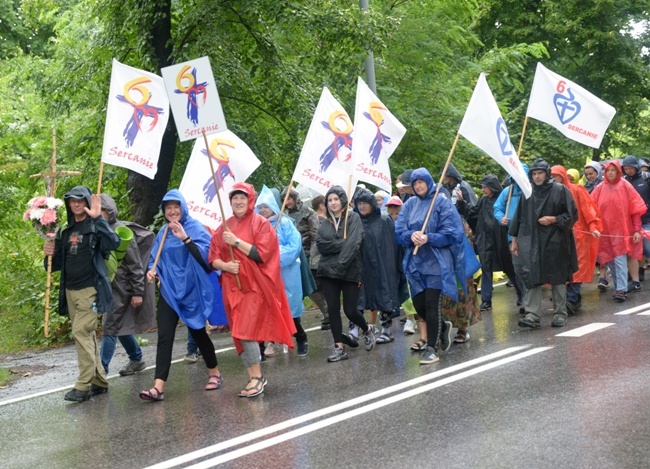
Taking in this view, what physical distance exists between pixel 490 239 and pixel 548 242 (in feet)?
7.36

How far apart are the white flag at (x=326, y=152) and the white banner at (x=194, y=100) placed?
223 centimetres

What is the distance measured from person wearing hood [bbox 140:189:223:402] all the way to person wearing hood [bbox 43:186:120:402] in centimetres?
44

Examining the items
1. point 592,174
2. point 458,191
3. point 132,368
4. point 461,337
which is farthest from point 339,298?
point 592,174

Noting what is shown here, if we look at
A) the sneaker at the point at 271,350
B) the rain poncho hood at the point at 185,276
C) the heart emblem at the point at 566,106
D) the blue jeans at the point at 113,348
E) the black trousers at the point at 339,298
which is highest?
the heart emblem at the point at 566,106

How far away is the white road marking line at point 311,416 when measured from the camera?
6520 millimetres

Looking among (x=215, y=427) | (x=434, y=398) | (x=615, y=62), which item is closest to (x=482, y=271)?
(x=434, y=398)

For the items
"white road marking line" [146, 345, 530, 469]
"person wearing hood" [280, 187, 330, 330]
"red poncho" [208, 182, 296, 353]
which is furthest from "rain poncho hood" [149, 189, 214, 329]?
"person wearing hood" [280, 187, 330, 330]

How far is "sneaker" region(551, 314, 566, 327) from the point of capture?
11242 millimetres

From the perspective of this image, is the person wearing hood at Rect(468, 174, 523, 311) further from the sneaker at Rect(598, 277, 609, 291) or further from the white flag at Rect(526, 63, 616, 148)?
the sneaker at Rect(598, 277, 609, 291)

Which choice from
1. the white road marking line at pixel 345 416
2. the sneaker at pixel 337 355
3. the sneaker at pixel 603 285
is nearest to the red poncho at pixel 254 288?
the white road marking line at pixel 345 416

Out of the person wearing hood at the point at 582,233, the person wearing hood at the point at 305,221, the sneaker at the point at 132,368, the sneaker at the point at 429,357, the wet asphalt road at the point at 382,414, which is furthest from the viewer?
the person wearing hood at the point at 582,233

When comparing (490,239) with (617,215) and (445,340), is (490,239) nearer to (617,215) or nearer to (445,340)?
(617,215)

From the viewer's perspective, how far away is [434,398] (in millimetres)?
7730

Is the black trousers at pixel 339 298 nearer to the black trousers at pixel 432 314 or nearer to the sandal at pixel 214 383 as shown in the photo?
the black trousers at pixel 432 314
